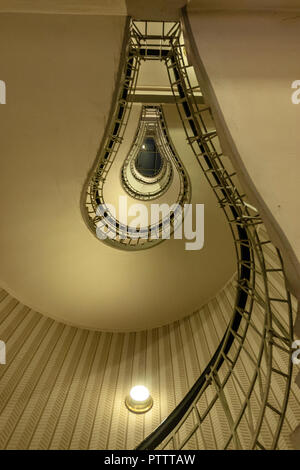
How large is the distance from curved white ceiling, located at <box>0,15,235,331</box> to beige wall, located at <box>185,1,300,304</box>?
0.81 m

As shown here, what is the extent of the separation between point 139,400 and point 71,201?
3153mm

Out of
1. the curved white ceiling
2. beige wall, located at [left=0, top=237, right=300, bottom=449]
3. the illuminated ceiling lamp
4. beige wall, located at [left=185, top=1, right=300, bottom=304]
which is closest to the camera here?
beige wall, located at [left=185, top=1, right=300, bottom=304]

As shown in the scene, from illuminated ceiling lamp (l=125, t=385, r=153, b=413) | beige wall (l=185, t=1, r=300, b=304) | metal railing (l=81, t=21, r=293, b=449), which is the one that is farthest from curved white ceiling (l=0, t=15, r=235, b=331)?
illuminated ceiling lamp (l=125, t=385, r=153, b=413)

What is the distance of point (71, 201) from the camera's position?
15.0 feet

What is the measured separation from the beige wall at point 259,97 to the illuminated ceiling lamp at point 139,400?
3.39 meters

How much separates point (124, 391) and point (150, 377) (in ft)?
1.51

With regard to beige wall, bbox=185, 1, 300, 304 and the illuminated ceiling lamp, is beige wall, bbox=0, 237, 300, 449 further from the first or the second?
beige wall, bbox=185, 1, 300, 304

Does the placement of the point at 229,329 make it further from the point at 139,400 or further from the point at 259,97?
the point at 139,400

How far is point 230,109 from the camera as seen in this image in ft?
6.05

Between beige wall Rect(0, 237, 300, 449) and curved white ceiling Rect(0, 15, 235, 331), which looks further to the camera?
beige wall Rect(0, 237, 300, 449)

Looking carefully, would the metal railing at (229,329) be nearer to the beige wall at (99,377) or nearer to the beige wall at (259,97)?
the beige wall at (99,377)

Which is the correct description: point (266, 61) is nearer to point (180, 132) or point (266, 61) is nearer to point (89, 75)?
point (89, 75)

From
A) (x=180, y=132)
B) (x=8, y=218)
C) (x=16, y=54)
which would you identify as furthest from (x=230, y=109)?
(x=8, y=218)

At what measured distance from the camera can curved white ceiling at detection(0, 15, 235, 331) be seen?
2727 millimetres
